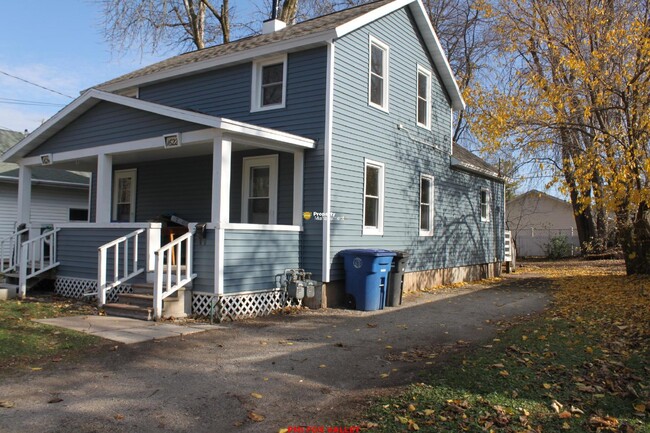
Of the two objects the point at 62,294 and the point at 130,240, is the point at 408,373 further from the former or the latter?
the point at 62,294

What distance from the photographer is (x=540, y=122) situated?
1451cm

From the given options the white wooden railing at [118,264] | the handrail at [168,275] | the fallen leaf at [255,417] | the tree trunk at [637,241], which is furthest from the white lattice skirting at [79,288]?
the tree trunk at [637,241]

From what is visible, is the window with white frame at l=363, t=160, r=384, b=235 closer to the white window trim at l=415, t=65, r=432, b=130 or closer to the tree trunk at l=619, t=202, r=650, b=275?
the white window trim at l=415, t=65, r=432, b=130

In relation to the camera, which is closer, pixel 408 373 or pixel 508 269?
pixel 408 373

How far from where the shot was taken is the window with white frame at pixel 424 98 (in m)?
15.0

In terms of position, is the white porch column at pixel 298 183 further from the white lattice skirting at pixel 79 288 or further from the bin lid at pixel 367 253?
the white lattice skirting at pixel 79 288

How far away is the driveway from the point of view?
448cm

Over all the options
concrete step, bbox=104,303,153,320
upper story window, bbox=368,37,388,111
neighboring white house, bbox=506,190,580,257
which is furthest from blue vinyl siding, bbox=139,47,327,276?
neighboring white house, bbox=506,190,580,257

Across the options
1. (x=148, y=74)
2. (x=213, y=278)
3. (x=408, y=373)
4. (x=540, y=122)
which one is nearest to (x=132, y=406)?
(x=408, y=373)

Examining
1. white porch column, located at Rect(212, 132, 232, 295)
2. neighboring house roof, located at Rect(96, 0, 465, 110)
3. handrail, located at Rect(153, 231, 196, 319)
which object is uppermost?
neighboring house roof, located at Rect(96, 0, 465, 110)

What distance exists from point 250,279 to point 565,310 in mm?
6057

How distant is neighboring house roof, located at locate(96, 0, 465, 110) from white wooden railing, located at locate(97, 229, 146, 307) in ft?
15.1

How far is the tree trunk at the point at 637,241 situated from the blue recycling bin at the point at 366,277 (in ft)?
29.3

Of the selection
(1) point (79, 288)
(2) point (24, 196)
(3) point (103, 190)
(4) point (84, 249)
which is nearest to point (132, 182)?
(2) point (24, 196)
